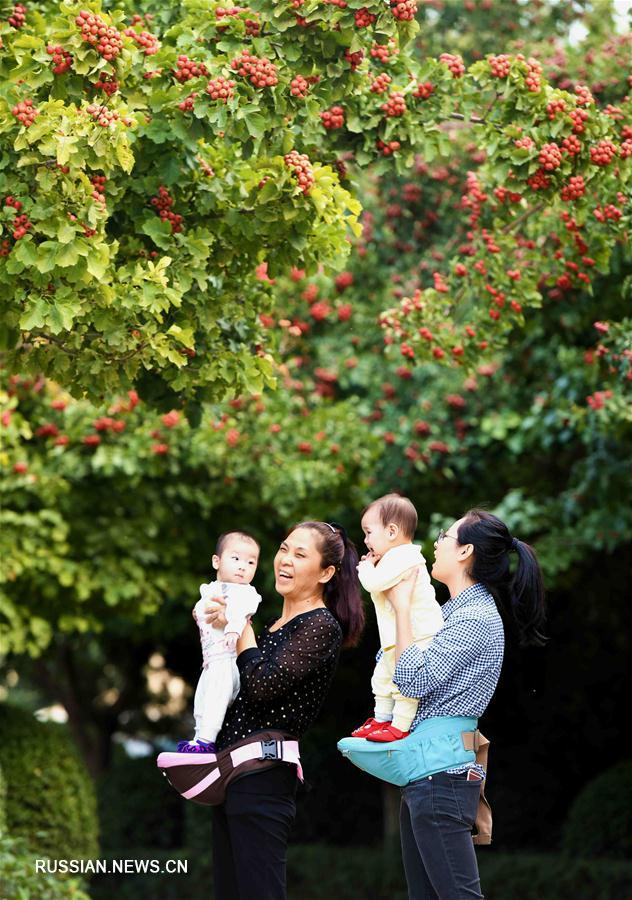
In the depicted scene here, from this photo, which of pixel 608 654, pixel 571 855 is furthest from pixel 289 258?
pixel 608 654

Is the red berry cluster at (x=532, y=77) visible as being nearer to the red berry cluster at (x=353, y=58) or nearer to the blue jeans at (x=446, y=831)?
the red berry cluster at (x=353, y=58)

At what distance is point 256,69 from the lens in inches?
171

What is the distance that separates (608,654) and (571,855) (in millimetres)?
2315

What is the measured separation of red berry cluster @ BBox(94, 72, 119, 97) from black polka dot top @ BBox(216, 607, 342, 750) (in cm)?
193

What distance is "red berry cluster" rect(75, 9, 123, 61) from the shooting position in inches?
163

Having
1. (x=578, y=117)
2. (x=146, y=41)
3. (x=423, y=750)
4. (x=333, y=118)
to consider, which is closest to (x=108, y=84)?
(x=146, y=41)

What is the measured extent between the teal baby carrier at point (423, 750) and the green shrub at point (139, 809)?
962cm

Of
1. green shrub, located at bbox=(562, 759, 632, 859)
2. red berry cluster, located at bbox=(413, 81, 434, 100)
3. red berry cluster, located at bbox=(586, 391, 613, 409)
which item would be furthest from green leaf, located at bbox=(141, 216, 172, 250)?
green shrub, located at bbox=(562, 759, 632, 859)

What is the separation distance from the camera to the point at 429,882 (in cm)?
370

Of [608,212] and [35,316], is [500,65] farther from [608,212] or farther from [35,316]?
[35,316]

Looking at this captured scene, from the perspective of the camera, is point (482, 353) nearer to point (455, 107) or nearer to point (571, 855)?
point (455, 107)

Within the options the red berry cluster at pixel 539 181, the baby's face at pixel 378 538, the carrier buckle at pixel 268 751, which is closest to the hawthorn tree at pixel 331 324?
the red berry cluster at pixel 539 181

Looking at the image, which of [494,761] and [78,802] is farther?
[494,761]

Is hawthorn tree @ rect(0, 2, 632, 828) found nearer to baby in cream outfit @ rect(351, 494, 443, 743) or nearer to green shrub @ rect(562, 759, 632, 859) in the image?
baby in cream outfit @ rect(351, 494, 443, 743)
